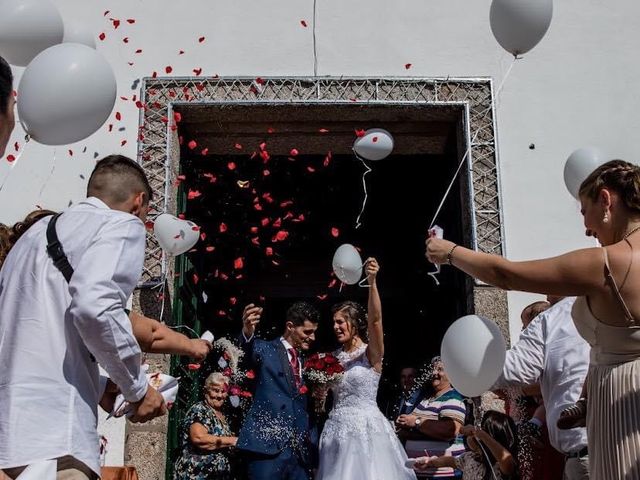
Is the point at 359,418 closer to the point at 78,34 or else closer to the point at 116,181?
the point at 116,181

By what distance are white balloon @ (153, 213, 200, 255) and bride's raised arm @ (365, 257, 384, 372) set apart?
1.29 metres

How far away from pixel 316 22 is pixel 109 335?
4.56 m

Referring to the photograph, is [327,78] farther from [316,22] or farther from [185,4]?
[185,4]

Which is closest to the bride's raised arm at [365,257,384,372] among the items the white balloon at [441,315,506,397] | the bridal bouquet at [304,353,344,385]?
the bridal bouquet at [304,353,344,385]

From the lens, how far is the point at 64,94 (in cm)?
370

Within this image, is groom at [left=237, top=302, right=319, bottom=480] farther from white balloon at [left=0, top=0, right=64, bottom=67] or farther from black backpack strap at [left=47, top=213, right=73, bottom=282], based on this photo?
black backpack strap at [left=47, top=213, right=73, bottom=282]

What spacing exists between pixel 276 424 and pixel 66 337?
3.04m

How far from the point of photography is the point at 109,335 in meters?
2.52

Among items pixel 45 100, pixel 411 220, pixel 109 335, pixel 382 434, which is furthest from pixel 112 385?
pixel 411 220

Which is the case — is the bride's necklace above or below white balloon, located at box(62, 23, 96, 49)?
below

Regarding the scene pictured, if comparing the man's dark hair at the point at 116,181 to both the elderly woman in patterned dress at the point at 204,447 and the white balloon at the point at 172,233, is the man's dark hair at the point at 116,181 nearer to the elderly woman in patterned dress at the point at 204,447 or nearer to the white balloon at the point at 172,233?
the white balloon at the point at 172,233

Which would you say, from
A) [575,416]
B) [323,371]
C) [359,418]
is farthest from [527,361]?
[323,371]

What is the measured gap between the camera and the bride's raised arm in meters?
5.36

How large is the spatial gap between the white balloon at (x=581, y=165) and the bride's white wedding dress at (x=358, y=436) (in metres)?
1.74
